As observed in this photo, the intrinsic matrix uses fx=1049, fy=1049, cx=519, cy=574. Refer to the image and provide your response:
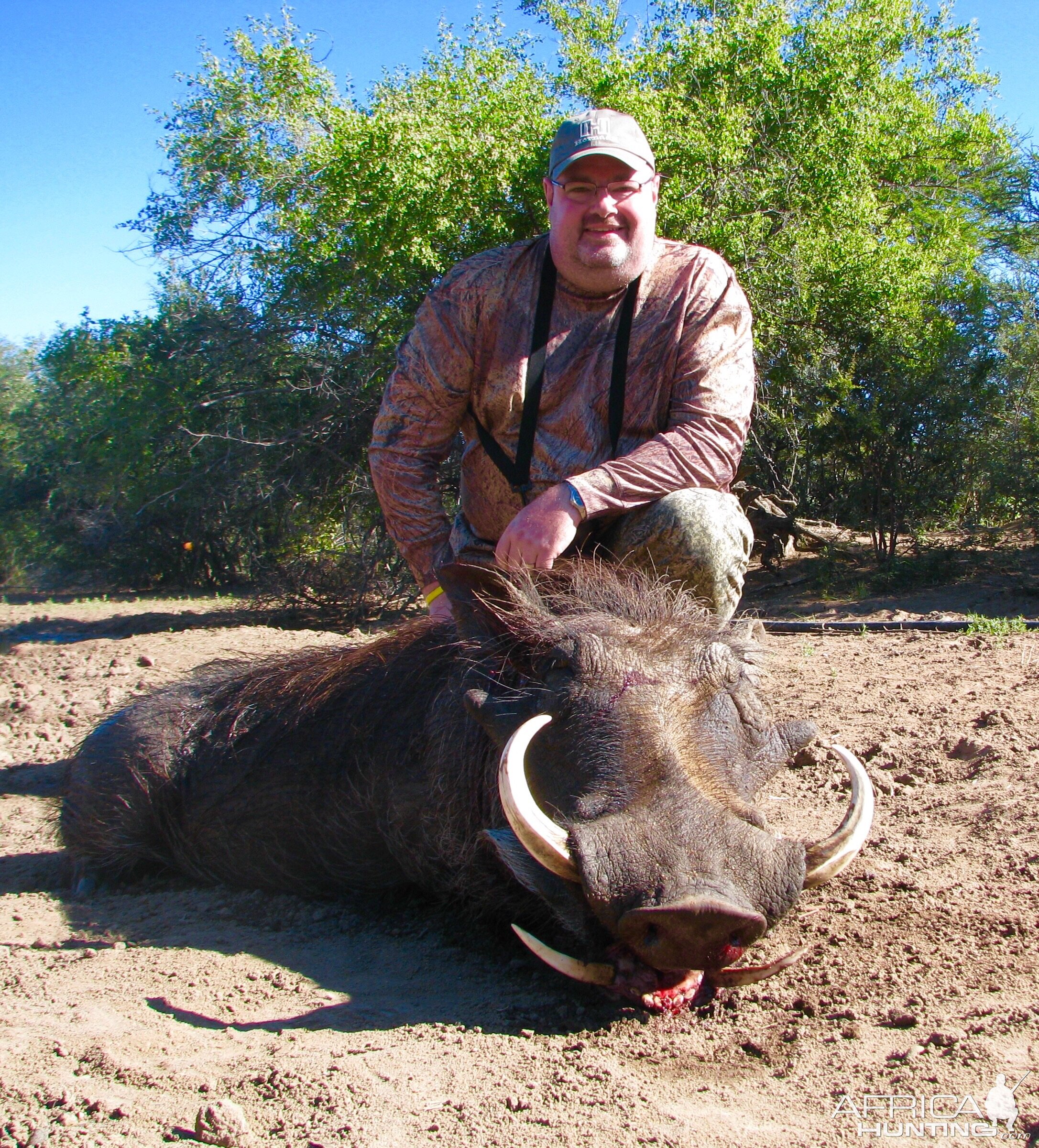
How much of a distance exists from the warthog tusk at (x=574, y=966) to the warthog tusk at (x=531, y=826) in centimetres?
13

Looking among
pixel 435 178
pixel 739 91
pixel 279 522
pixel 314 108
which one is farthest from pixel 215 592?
pixel 739 91

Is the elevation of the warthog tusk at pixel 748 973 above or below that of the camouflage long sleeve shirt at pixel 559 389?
below

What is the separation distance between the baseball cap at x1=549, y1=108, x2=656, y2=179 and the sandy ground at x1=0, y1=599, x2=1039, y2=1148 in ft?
5.83

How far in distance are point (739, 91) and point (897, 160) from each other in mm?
3756

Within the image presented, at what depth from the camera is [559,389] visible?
Answer: 3.10 m

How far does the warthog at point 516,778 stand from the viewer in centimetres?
181

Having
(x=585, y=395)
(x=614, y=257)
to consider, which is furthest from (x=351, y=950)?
(x=614, y=257)

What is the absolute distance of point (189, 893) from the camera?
325cm

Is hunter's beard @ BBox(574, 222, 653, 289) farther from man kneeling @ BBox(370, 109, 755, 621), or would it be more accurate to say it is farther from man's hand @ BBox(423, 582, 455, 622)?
man's hand @ BBox(423, 582, 455, 622)

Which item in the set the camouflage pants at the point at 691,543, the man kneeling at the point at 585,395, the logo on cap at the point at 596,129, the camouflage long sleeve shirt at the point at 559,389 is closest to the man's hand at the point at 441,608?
the man kneeling at the point at 585,395

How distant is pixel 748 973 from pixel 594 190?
7.13ft

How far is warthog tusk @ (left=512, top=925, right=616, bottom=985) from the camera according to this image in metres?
1.90

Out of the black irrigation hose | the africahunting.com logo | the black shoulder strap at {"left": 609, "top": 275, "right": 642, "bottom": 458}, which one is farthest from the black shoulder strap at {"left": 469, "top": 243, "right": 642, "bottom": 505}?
the black irrigation hose

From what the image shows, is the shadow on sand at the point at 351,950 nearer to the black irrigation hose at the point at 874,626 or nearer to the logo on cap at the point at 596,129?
the logo on cap at the point at 596,129
